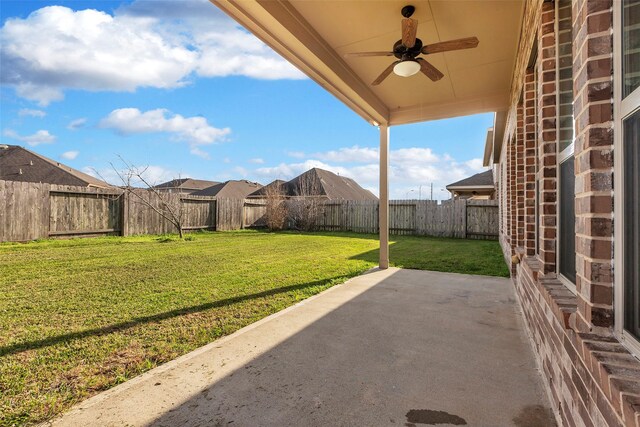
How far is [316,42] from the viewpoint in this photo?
3451mm

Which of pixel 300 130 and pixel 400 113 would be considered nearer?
pixel 400 113

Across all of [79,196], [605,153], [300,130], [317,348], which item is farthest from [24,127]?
[605,153]

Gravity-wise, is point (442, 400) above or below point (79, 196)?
below

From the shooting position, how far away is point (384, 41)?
3613mm

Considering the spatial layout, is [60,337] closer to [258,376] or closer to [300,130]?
[258,376]

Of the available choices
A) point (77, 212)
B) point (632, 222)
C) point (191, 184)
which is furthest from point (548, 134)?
point (191, 184)

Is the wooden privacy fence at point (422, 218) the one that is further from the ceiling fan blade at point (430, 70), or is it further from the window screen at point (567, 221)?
the window screen at point (567, 221)

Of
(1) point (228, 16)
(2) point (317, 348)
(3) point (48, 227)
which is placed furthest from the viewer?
(3) point (48, 227)

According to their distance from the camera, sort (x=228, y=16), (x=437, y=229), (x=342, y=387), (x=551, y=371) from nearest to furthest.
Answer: (x=551, y=371) → (x=342, y=387) → (x=228, y=16) → (x=437, y=229)

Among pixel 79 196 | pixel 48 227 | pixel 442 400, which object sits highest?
pixel 79 196

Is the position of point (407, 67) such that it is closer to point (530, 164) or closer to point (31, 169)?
point (530, 164)

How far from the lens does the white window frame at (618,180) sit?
3.38 ft

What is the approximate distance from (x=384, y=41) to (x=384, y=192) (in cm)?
281

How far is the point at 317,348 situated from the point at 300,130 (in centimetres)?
2338
